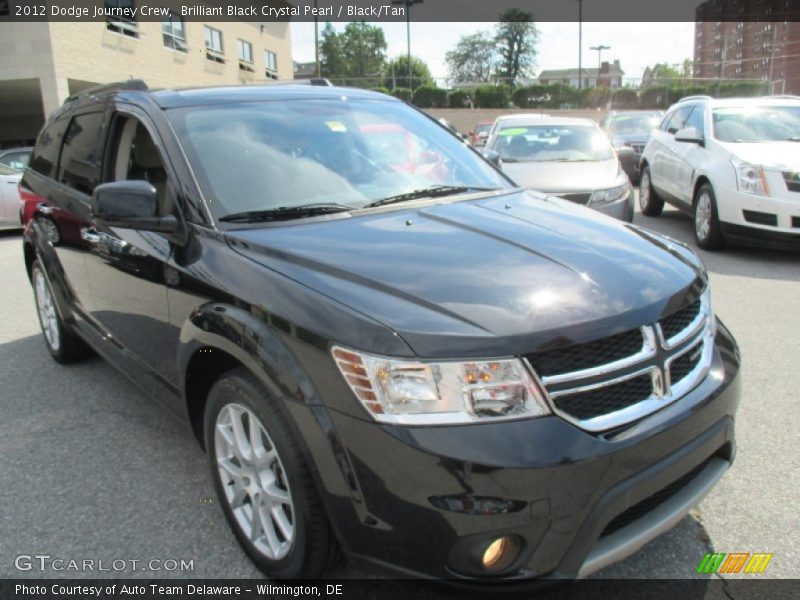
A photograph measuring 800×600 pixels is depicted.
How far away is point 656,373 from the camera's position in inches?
82.4

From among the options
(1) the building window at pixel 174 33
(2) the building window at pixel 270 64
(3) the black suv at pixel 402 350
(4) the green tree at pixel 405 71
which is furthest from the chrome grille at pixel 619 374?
(4) the green tree at pixel 405 71

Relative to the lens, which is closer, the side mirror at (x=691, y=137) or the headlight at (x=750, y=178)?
the headlight at (x=750, y=178)

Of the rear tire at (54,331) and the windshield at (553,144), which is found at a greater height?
the windshield at (553,144)

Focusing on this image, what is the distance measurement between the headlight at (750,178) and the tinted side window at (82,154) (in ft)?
20.9

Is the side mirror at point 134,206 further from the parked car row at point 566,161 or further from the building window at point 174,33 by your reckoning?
the building window at point 174,33

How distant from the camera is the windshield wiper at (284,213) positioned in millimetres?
2695

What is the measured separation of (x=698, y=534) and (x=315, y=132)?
2407 mm

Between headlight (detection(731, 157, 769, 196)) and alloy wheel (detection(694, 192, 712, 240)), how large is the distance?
55 cm

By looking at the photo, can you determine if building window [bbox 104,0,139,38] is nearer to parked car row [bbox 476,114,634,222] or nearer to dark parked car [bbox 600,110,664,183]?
dark parked car [bbox 600,110,664,183]

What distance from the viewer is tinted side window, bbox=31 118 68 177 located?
4.53 metres

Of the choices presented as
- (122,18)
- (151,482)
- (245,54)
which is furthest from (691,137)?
(245,54)

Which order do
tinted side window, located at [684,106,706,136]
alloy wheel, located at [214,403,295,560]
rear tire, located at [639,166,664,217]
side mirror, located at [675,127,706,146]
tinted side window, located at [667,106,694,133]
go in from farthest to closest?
rear tire, located at [639,166,664,217], tinted side window, located at [667,106,694,133], tinted side window, located at [684,106,706,136], side mirror, located at [675,127,706,146], alloy wheel, located at [214,403,295,560]

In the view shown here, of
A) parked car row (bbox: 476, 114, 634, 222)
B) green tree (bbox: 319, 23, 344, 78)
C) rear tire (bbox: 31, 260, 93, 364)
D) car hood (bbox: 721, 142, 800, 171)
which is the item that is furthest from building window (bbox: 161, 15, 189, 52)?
green tree (bbox: 319, 23, 344, 78)

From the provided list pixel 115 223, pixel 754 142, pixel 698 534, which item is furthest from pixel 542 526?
pixel 754 142
